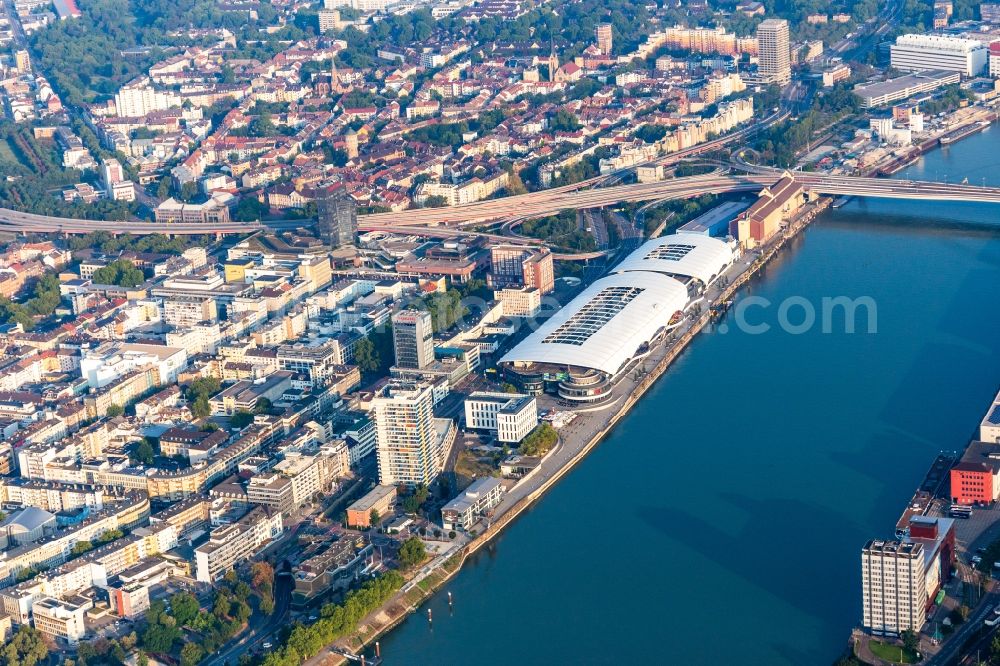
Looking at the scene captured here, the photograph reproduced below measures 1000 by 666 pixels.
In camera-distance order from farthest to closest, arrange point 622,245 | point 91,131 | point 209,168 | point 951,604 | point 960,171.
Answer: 1. point 91,131
2. point 209,168
3. point 960,171
4. point 622,245
5. point 951,604

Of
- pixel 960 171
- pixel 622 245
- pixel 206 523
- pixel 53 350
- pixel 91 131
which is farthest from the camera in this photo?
pixel 91 131

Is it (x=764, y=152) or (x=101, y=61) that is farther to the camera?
(x=101, y=61)

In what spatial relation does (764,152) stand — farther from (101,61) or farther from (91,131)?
(101,61)

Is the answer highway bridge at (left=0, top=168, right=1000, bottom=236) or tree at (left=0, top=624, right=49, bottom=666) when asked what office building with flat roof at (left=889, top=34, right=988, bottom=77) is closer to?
highway bridge at (left=0, top=168, right=1000, bottom=236)

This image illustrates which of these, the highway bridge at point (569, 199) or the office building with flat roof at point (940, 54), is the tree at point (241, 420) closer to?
the highway bridge at point (569, 199)

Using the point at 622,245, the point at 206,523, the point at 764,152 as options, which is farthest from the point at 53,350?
the point at 764,152

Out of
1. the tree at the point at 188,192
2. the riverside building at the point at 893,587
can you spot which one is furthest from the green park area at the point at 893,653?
the tree at the point at 188,192
